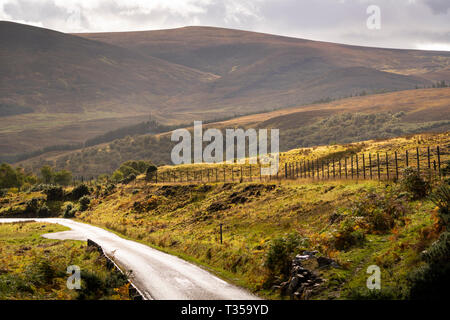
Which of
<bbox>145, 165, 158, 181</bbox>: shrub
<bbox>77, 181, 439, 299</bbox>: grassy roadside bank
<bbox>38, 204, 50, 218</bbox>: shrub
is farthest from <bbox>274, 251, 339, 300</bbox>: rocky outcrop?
<bbox>38, 204, 50, 218</bbox>: shrub

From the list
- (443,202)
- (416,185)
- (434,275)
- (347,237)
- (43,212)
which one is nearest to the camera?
(434,275)

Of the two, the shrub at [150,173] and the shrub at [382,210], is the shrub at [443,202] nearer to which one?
the shrub at [382,210]

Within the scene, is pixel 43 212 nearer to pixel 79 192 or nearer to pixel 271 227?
pixel 79 192

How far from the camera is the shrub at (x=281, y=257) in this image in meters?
22.8

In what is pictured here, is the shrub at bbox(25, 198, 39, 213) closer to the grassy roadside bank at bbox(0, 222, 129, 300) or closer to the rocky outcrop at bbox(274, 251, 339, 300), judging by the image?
the grassy roadside bank at bbox(0, 222, 129, 300)

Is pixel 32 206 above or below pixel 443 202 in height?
below

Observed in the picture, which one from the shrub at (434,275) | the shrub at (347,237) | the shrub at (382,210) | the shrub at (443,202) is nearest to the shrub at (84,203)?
the shrub at (382,210)

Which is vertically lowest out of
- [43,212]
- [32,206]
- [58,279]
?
[43,212]

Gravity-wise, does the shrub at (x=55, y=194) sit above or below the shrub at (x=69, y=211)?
above

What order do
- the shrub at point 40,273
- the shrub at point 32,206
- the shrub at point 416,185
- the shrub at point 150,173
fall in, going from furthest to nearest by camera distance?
the shrub at point 32,206 < the shrub at point 150,173 < the shrub at point 416,185 < the shrub at point 40,273

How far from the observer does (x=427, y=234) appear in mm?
18922

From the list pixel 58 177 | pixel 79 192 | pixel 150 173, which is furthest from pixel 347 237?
pixel 58 177

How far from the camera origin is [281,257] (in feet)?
76.1
